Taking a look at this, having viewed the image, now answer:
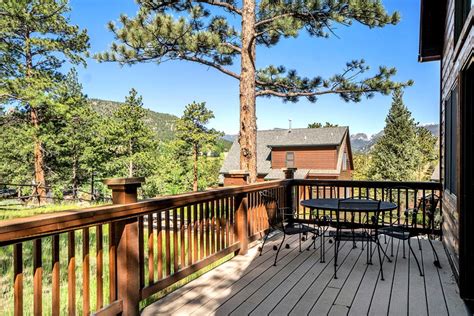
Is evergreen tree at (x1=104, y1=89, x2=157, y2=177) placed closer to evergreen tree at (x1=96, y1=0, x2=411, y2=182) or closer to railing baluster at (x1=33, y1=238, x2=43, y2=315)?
evergreen tree at (x1=96, y1=0, x2=411, y2=182)

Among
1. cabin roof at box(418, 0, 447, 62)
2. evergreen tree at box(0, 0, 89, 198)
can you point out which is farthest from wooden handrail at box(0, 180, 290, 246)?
evergreen tree at box(0, 0, 89, 198)

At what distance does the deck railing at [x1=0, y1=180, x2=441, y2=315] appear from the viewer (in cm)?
184

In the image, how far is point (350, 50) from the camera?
15.6m

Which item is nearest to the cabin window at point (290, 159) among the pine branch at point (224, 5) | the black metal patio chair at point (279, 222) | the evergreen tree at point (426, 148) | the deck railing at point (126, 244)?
the evergreen tree at point (426, 148)

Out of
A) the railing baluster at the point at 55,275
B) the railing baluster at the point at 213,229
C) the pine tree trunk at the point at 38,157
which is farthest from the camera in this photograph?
the pine tree trunk at the point at 38,157

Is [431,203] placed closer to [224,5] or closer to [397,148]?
[224,5]

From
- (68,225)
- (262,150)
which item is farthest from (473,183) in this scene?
(262,150)

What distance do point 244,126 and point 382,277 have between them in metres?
4.39

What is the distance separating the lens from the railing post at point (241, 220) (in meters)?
4.31

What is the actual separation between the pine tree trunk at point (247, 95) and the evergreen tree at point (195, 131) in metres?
20.3

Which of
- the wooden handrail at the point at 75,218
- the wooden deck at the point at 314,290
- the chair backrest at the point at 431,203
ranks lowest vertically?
the wooden deck at the point at 314,290

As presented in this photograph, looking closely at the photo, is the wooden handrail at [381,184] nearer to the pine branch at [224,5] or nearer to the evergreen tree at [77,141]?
the pine branch at [224,5]

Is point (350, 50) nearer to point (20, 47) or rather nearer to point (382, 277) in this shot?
point (382, 277)

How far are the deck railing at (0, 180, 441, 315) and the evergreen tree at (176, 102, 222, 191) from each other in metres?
22.3
